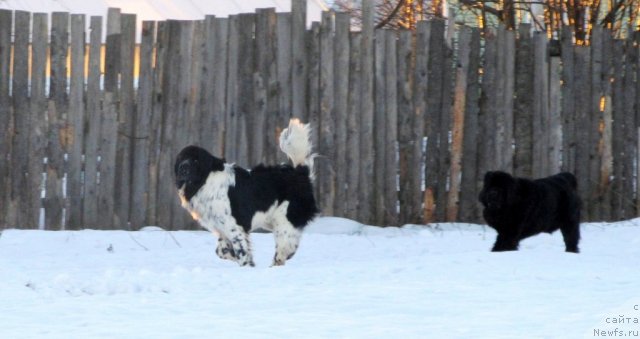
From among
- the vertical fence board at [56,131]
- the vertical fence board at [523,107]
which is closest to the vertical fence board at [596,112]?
the vertical fence board at [523,107]

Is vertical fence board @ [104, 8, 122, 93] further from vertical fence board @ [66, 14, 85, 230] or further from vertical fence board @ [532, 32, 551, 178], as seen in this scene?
vertical fence board @ [532, 32, 551, 178]

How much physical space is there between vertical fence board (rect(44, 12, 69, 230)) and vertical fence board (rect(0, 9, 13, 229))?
37cm

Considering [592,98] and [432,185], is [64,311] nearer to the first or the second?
[432,185]

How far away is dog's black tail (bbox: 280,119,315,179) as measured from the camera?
34.2ft

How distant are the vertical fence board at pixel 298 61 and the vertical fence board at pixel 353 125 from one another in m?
0.49

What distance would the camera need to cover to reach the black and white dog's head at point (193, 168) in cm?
1015

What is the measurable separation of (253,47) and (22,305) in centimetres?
A: 542

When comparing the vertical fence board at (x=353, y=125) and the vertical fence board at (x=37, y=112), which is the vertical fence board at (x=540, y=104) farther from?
the vertical fence board at (x=37, y=112)

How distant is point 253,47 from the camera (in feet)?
39.9

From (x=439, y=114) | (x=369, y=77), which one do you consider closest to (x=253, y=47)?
(x=369, y=77)

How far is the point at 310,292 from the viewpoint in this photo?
25.6 feet

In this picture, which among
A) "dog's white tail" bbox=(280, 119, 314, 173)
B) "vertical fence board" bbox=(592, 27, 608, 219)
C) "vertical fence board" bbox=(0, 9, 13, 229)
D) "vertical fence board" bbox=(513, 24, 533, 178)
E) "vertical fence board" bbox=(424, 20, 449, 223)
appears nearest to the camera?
"dog's white tail" bbox=(280, 119, 314, 173)

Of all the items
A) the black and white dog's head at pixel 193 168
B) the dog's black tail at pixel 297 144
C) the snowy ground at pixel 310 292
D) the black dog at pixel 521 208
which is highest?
the dog's black tail at pixel 297 144

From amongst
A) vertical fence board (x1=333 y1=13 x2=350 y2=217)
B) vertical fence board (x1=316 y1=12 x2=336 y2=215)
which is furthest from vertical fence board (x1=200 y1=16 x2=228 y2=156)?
vertical fence board (x1=333 y1=13 x2=350 y2=217)
